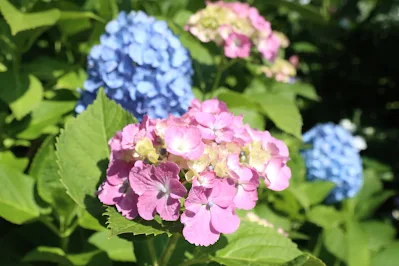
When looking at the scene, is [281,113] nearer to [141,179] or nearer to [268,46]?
[268,46]

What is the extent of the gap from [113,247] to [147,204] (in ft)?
2.20

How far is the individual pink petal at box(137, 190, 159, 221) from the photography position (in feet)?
3.53

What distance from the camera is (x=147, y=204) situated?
3.55 ft

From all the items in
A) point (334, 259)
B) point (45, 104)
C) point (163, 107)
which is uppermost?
point (163, 107)

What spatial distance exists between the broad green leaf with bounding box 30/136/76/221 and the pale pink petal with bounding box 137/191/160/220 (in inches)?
18.3

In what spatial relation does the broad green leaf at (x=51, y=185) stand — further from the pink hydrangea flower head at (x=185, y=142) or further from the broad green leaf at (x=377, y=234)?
the broad green leaf at (x=377, y=234)

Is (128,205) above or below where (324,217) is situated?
above

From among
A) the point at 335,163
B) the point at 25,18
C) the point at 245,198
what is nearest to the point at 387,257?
the point at 335,163

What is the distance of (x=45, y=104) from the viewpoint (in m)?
1.91

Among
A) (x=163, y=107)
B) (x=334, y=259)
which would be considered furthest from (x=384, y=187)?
(x=163, y=107)

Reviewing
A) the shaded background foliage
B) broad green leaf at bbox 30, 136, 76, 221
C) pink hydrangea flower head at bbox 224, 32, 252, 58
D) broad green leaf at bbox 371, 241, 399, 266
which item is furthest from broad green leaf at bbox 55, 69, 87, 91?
broad green leaf at bbox 371, 241, 399, 266

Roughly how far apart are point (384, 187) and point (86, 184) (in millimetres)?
2826

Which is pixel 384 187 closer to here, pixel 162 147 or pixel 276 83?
pixel 276 83

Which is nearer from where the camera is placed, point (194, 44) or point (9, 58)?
point (9, 58)
